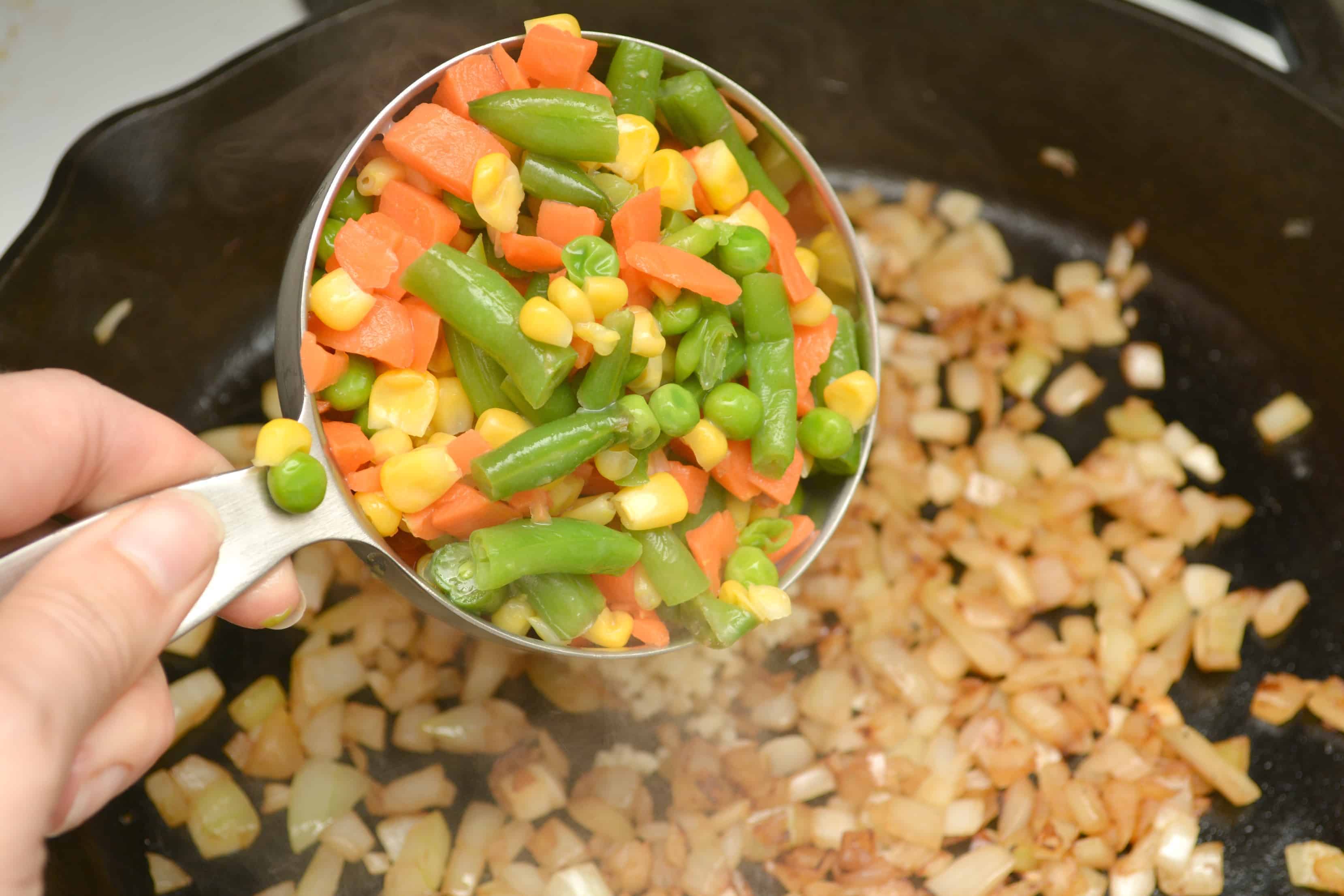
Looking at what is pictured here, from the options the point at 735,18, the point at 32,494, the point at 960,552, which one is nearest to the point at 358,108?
the point at 735,18

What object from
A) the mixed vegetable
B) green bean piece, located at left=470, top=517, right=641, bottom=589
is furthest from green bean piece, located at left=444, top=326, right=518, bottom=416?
green bean piece, located at left=470, top=517, right=641, bottom=589

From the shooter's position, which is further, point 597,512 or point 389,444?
point 597,512

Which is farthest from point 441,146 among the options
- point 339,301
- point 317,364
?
point 317,364

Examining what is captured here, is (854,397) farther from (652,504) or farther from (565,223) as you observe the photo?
(565,223)

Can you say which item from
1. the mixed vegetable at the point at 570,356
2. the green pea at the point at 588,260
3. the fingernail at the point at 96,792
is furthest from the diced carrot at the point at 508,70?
the fingernail at the point at 96,792

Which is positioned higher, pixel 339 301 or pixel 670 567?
pixel 339 301

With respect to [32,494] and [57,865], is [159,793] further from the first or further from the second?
[32,494]

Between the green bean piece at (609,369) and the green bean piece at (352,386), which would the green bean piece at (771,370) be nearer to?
the green bean piece at (609,369)
